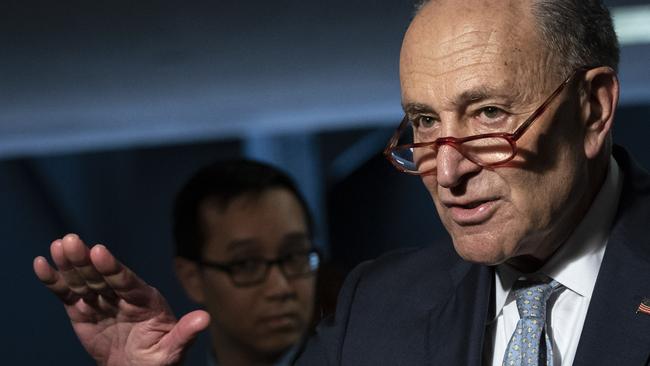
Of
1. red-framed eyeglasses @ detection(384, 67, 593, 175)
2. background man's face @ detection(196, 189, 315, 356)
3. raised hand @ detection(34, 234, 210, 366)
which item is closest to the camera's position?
red-framed eyeglasses @ detection(384, 67, 593, 175)

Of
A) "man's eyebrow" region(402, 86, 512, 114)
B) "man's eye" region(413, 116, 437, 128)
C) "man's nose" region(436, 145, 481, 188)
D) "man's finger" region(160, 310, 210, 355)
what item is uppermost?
"man's eyebrow" region(402, 86, 512, 114)

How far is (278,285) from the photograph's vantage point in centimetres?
288

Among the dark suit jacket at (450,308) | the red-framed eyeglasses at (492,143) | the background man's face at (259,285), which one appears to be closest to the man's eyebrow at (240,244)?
the background man's face at (259,285)

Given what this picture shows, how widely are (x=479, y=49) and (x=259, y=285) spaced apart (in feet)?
4.91

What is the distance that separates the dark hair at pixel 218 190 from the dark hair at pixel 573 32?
1511mm

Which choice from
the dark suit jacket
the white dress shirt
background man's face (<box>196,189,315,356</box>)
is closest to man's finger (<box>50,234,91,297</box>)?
the dark suit jacket

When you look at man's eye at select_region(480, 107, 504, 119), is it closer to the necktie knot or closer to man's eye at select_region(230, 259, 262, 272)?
the necktie knot

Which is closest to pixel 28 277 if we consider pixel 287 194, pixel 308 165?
pixel 308 165

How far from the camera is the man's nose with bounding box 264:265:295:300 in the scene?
2.88 metres

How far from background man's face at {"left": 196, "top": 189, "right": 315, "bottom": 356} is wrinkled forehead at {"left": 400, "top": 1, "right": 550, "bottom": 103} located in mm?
1373

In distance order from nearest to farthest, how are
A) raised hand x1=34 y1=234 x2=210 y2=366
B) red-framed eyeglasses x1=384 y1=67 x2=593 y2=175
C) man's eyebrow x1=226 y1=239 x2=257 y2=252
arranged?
red-framed eyeglasses x1=384 y1=67 x2=593 y2=175, raised hand x1=34 y1=234 x2=210 y2=366, man's eyebrow x1=226 y1=239 x2=257 y2=252

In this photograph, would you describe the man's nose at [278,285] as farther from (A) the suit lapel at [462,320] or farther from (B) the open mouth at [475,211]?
(B) the open mouth at [475,211]

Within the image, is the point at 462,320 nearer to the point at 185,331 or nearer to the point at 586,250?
the point at 586,250

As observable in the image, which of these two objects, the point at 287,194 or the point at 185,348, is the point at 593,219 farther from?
the point at 287,194
